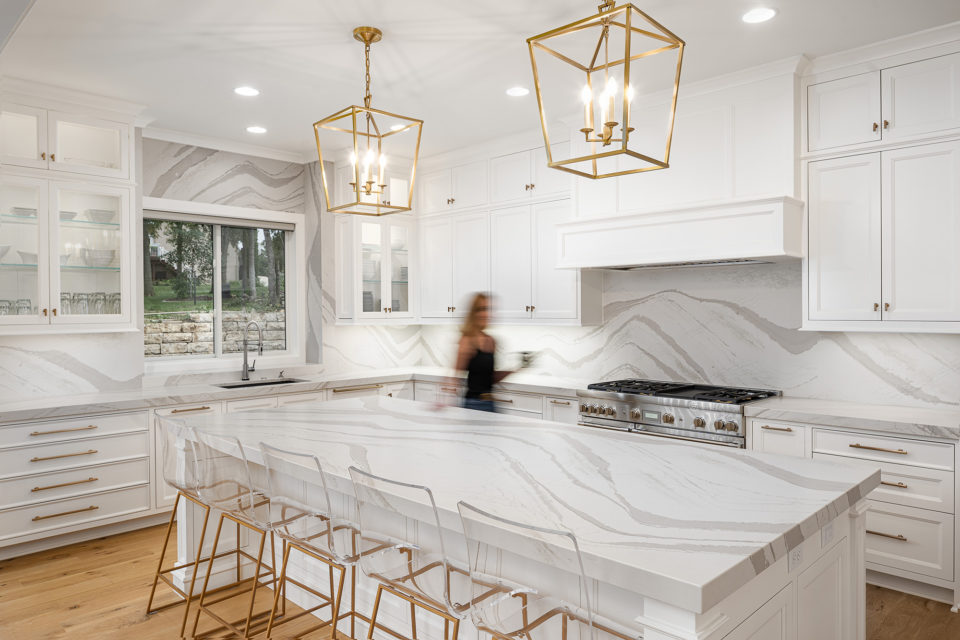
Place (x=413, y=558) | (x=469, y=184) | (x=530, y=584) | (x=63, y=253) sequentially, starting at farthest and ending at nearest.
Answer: (x=469, y=184) < (x=63, y=253) < (x=413, y=558) < (x=530, y=584)

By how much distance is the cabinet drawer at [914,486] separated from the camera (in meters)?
2.84

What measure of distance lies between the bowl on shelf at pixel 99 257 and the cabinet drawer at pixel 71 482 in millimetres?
1264

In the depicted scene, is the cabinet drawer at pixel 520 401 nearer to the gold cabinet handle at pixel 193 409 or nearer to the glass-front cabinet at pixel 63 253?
the gold cabinet handle at pixel 193 409

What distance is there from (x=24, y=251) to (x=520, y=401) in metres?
3.27

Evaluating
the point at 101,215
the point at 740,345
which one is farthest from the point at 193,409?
the point at 740,345

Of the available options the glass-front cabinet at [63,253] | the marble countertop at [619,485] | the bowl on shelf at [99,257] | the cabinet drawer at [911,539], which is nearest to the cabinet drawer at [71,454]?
the glass-front cabinet at [63,253]

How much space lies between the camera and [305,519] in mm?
2896

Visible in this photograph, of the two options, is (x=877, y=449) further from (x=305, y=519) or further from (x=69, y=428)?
(x=69, y=428)

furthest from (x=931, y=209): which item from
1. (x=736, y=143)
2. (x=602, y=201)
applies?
(x=602, y=201)

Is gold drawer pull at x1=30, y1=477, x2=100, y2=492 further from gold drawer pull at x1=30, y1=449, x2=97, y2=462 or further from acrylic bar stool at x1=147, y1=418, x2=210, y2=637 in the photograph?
acrylic bar stool at x1=147, y1=418, x2=210, y2=637

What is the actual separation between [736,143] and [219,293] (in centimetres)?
393

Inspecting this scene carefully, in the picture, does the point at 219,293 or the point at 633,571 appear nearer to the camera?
the point at 633,571

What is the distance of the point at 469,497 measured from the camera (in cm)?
177

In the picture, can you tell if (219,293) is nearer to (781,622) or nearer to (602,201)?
(602,201)
